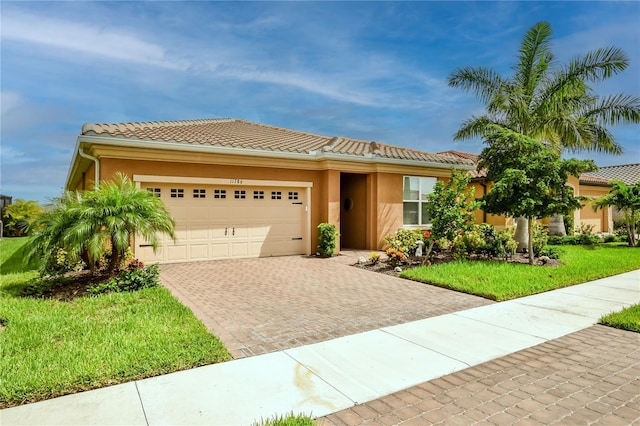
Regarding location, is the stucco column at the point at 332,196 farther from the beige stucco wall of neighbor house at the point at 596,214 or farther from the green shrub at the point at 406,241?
the beige stucco wall of neighbor house at the point at 596,214

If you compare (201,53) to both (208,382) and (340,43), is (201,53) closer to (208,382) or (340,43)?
(340,43)

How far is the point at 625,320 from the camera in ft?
18.9

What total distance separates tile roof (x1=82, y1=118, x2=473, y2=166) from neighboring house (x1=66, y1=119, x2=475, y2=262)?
48mm

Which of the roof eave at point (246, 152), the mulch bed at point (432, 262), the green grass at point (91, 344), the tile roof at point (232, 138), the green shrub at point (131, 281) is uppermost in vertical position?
the tile roof at point (232, 138)

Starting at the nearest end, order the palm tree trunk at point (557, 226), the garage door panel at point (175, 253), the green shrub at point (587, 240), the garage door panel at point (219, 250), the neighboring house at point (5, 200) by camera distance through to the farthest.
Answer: the garage door panel at point (175, 253) → the garage door panel at point (219, 250) → the green shrub at point (587, 240) → the palm tree trunk at point (557, 226) → the neighboring house at point (5, 200)

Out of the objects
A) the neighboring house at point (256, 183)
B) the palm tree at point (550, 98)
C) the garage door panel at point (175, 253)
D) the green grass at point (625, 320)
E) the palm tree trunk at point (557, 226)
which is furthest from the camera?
the palm tree trunk at point (557, 226)

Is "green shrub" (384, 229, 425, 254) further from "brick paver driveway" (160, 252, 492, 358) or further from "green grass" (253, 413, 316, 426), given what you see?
"green grass" (253, 413, 316, 426)

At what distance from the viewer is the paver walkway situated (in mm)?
3123

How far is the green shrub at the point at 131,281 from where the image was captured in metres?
7.18

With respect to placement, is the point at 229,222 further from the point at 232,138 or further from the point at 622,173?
the point at 622,173

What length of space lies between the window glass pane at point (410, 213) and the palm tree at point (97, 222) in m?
10.0

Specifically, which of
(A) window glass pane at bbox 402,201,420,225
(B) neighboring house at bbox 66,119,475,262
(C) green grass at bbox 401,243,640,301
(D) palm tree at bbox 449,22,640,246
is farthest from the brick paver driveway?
(D) palm tree at bbox 449,22,640,246

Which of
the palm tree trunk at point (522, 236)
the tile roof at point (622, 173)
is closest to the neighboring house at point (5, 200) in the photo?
the palm tree trunk at point (522, 236)

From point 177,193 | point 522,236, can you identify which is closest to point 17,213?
point 177,193
